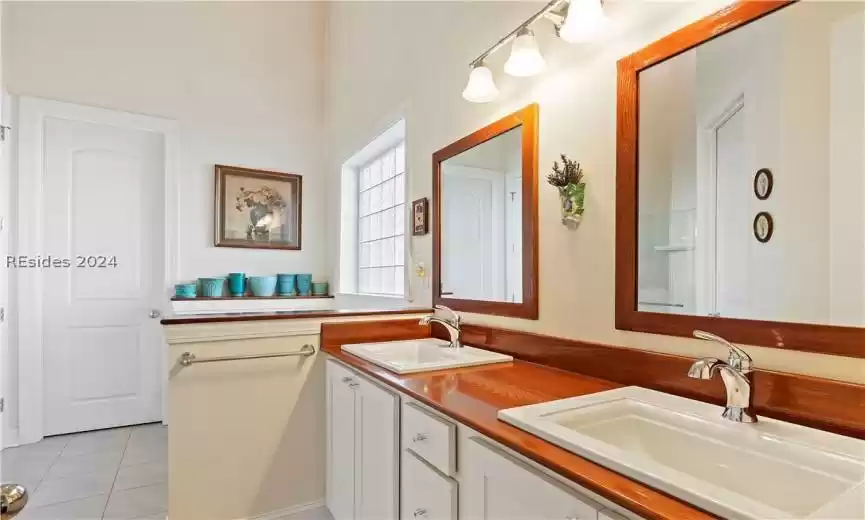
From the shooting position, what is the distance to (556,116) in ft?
5.15

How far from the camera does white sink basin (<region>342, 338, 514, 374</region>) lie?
61.1 inches

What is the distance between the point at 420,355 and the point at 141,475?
1.83m

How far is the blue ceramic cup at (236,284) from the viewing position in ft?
11.7

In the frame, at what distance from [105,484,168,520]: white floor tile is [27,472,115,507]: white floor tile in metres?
0.14

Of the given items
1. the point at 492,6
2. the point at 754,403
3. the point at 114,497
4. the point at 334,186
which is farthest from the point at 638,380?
the point at 334,186

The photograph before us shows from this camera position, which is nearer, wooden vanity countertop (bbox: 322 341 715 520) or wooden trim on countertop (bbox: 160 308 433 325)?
wooden vanity countertop (bbox: 322 341 715 520)

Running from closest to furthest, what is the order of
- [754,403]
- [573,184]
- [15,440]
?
1. [754,403]
2. [573,184]
3. [15,440]

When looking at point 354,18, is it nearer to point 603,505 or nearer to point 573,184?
point 573,184

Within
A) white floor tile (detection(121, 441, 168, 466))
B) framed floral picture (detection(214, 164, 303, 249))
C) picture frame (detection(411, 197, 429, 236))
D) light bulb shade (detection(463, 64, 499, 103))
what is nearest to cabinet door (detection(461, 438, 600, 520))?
light bulb shade (detection(463, 64, 499, 103))

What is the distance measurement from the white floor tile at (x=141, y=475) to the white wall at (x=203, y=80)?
110 cm

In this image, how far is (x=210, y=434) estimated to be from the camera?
185cm

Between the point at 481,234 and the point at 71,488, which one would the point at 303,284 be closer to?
the point at 71,488

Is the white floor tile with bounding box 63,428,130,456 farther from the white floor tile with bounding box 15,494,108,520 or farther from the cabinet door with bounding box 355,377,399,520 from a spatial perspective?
the cabinet door with bounding box 355,377,399,520

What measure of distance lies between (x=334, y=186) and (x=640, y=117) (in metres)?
2.91
